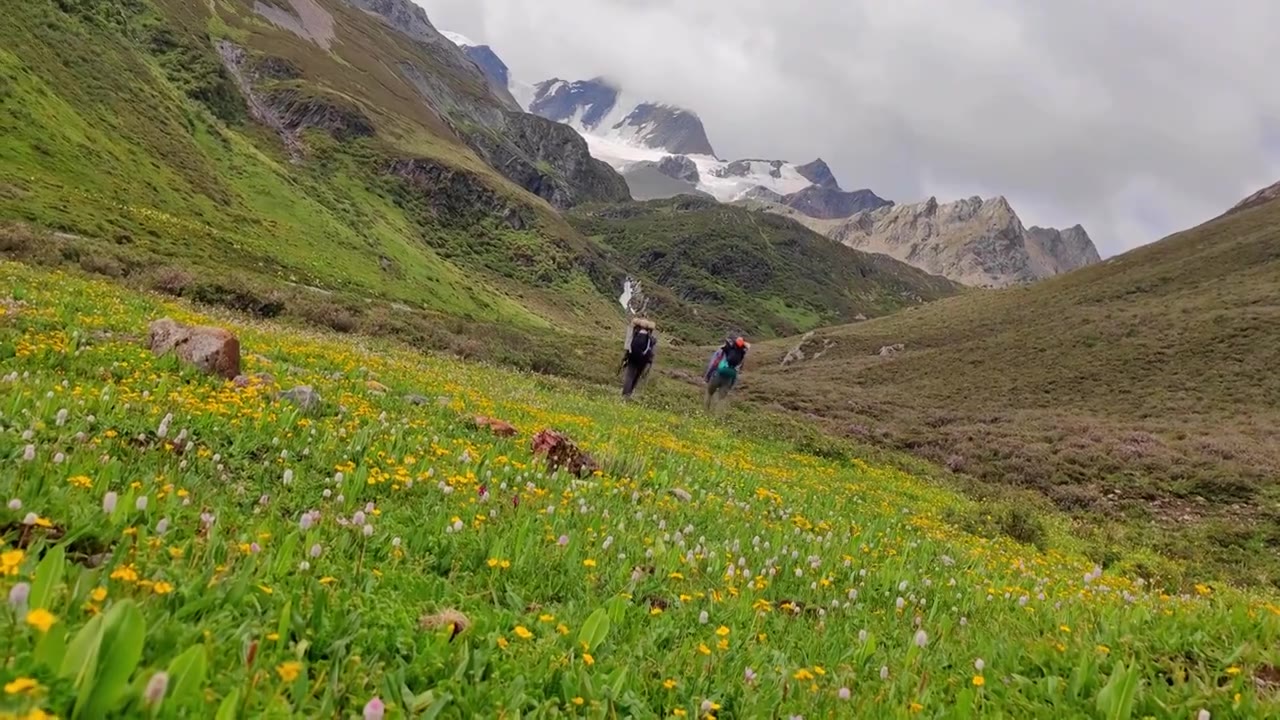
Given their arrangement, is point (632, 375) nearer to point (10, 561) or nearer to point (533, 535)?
point (533, 535)

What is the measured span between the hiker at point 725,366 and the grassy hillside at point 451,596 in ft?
53.6

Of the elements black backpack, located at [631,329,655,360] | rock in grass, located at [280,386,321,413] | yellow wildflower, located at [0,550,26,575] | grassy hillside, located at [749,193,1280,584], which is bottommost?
rock in grass, located at [280,386,321,413]

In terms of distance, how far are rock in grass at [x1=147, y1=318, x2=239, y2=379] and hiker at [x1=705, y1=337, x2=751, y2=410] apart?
55.0 feet

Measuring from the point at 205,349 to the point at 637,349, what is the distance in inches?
645

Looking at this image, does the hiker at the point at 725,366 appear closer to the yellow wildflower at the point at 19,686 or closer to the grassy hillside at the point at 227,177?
the yellow wildflower at the point at 19,686

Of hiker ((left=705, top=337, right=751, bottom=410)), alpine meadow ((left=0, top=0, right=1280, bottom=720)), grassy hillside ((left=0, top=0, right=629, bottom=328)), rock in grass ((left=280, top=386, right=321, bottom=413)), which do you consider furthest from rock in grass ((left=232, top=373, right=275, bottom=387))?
grassy hillside ((left=0, top=0, right=629, bottom=328))

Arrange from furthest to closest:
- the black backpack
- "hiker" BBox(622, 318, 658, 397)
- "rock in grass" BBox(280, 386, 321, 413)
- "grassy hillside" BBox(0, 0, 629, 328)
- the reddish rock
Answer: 1. "grassy hillside" BBox(0, 0, 629, 328)
2. the black backpack
3. "hiker" BBox(622, 318, 658, 397)
4. the reddish rock
5. "rock in grass" BBox(280, 386, 321, 413)

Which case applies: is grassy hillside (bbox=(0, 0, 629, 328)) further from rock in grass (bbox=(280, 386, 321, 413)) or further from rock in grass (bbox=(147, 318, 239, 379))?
rock in grass (bbox=(280, 386, 321, 413))

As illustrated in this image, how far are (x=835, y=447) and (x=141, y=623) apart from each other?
22546 mm

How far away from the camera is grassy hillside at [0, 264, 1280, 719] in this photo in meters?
2.47

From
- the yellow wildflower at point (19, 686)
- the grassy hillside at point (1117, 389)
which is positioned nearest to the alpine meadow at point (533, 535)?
the yellow wildflower at point (19, 686)

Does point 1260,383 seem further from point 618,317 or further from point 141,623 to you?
point 618,317

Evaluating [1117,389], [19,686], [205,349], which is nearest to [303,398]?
[205,349]

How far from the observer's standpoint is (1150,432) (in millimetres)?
33750
